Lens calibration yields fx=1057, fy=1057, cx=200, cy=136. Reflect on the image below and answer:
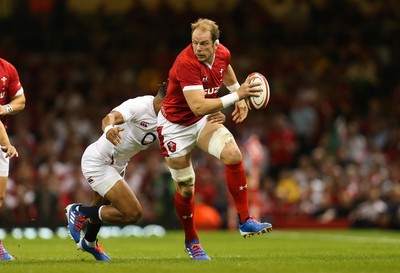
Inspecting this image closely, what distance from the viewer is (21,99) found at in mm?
11750

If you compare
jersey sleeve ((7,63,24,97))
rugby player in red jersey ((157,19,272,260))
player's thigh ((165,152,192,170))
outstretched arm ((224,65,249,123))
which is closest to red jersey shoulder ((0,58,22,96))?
jersey sleeve ((7,63,24,97))

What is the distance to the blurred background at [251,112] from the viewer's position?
22.0 meters

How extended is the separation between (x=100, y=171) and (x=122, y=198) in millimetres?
440

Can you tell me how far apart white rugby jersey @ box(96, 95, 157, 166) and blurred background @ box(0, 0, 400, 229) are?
833cm

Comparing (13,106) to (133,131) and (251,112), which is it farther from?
(251,112)

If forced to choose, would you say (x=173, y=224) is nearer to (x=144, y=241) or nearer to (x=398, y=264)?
(x=144, y=241)

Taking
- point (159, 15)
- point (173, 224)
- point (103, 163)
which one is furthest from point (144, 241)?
point (159, 15)

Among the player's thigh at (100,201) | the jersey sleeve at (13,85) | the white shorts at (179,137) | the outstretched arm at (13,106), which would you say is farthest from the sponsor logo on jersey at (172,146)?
the jersey sleeve at (13,85)

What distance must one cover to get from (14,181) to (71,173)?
1.22m

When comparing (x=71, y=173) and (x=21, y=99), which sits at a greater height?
(x=21, y=99)

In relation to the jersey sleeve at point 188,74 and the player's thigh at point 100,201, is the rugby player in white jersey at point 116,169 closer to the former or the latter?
the player's thigh at point 100,201

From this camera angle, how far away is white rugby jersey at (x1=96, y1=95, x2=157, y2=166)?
11812 mm

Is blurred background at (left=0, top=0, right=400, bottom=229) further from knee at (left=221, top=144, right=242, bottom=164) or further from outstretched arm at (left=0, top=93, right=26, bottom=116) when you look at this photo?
knee at (left=221, top=144, right=242, bottom=164)

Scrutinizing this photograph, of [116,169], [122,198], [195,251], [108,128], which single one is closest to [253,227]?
[195,251]
